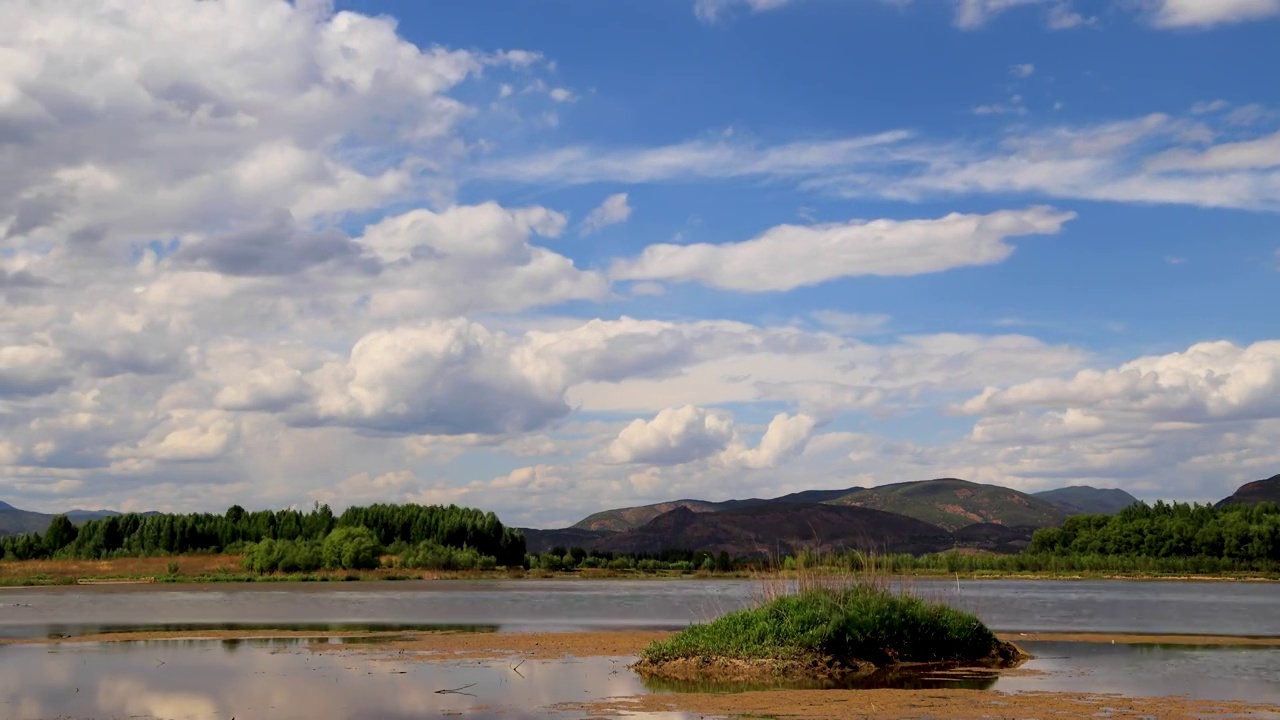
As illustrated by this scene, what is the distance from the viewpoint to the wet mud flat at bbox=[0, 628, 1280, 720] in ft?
73.7

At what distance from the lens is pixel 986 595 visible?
3209 inches

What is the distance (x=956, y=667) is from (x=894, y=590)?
3.21 m

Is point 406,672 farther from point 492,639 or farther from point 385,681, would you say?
point 492,639

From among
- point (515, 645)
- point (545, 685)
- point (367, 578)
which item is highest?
point (367, 578)

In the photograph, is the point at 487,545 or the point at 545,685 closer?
the point at 545,685

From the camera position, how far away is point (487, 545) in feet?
494

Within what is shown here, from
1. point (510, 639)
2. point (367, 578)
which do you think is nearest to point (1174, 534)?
point (367, 578)

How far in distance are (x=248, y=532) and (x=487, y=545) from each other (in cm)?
3019

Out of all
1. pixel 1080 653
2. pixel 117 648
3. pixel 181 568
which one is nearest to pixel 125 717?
pixel 117 648

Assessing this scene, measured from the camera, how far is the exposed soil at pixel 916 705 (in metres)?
21.7

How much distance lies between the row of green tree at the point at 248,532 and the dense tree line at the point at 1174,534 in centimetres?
6958

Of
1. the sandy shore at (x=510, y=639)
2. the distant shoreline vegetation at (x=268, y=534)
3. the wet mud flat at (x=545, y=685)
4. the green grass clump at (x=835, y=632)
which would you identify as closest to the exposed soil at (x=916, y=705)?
the wet mud flat at (x=545, y=685)

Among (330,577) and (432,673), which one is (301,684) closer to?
(432,673)

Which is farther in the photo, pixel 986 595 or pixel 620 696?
pixel 986 595
